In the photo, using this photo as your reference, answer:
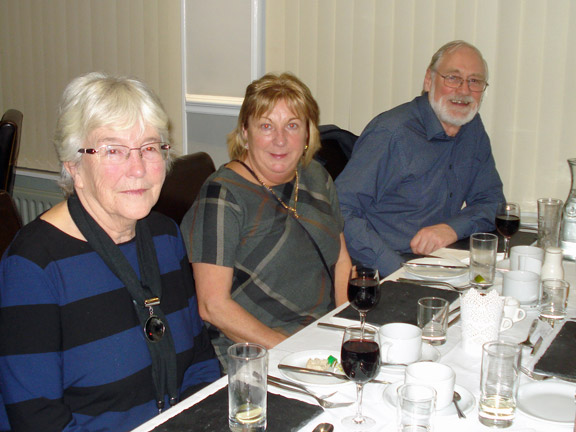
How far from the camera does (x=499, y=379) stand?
1.24 m

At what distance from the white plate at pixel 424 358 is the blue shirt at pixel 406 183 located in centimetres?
112

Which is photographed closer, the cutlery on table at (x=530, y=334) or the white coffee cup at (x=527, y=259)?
the cutlery on table at (x=530, y=334)

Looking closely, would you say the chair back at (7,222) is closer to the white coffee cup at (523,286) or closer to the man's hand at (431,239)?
the white coffee cup at (523,286)

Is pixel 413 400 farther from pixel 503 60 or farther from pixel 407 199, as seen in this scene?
pixel 503 60

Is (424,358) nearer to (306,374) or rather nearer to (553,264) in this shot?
(306,374)

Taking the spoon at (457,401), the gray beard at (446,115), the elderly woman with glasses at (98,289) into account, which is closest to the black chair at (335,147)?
the gray beard at (446,115)

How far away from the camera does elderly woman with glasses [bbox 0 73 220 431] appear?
132 centimetres

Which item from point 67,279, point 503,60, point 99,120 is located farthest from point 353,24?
point 67,279

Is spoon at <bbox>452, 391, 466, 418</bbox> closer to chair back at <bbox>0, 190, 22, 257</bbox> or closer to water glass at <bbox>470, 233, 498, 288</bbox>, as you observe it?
water glass at <bbox>470, 233, 498, 288</bbox>

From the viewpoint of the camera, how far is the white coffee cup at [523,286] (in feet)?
5.87

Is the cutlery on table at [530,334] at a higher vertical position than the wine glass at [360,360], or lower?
lower

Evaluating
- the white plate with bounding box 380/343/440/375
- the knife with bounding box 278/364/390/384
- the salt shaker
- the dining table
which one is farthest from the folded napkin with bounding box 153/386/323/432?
the salt shaker

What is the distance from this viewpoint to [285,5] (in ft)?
11.5

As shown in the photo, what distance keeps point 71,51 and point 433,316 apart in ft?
11.5
